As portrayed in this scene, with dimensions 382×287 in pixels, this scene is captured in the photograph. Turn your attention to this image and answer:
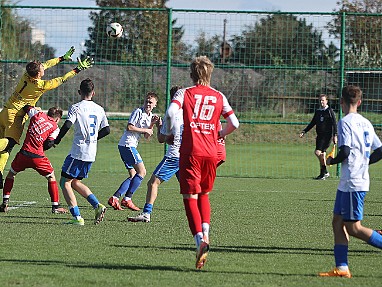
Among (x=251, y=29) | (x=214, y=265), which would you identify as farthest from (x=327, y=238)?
(x=251, y=29)

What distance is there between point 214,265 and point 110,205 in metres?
5.42

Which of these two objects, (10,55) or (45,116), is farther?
(10,55)

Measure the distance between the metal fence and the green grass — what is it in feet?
22.8

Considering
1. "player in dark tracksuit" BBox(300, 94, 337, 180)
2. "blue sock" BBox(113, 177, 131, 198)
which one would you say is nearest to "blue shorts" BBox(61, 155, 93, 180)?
"blue sock" BBox(113, 177, 131, 198)

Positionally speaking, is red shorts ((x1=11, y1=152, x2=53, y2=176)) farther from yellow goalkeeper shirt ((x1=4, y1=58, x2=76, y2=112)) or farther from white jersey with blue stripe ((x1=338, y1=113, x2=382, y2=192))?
white jersey with blue stripe ((x1=338, y1=113, x2=382, y2=192))

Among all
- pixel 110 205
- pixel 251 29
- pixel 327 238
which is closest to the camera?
pixel 327 238

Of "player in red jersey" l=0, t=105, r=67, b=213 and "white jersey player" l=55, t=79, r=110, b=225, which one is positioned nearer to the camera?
"white jersey player" l=55, t=79, r=110, b=225

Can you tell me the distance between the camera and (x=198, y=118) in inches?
328

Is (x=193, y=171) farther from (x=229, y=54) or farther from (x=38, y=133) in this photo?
(x=229, y=54)

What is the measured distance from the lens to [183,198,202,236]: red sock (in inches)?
325

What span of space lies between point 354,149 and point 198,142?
1472 millimetres

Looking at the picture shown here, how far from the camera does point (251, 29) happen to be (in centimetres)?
2270

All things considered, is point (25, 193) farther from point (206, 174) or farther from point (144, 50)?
point (144, 50)

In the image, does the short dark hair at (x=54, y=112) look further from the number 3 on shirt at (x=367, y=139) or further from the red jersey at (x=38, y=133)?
the number 3 on shirt at (x=367, y=139)
